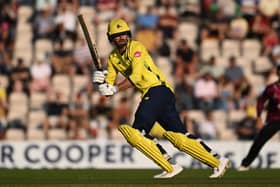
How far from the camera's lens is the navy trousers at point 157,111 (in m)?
12.3

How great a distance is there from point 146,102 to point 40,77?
940cm

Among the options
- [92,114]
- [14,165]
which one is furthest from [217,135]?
[14,165]

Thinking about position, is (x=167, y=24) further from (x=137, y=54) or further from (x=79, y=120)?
(x=137, y=54)

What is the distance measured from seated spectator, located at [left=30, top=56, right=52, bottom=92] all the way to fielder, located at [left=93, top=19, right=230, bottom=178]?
8705mm

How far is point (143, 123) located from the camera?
12.3 m

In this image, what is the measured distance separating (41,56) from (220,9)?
381 cm

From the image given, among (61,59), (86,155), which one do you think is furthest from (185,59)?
(86,155)

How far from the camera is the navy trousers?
40.4 feet

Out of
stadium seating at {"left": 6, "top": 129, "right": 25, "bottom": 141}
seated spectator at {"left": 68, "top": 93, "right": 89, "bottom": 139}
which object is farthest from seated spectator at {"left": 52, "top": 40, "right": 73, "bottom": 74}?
stadium seating at {"left": 6, "top": 129, "right": 25, "bottom": 141}

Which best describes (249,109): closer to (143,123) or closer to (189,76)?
(189,76)

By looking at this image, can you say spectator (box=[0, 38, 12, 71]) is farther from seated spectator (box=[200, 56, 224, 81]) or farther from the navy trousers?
the navy trousers

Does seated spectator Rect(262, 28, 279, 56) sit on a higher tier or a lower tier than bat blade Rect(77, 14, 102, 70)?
lower

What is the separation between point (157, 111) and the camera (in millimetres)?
12430

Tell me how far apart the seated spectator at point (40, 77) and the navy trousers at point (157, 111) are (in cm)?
896
